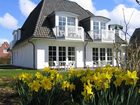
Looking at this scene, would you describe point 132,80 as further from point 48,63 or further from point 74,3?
point 74,3

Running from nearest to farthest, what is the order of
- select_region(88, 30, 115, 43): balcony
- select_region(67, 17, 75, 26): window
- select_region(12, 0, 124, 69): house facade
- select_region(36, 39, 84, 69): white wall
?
select_region(36, 39, 84, 69): white wall < select_region(12, 0, 124, 69): house facade < select_region(67, 17, 75, 26): window < select_region(88, 30, 115, 43): balcony

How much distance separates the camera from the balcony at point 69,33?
31.9 m

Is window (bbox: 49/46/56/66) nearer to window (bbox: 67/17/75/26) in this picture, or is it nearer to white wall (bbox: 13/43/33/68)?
white wall (bbox: 13/43/33/68)

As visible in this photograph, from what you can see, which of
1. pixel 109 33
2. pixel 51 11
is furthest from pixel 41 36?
pixel 109 33

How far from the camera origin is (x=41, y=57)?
31.4m

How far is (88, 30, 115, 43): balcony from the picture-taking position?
34.8 meters

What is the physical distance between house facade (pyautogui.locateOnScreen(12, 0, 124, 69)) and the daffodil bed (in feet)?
78.5

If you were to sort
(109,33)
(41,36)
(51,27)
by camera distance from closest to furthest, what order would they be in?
(41,36), (51,27), (109,33)

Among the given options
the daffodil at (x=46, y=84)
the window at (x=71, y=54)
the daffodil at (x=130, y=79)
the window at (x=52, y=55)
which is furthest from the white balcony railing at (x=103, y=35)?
the daffodil at (x=130, y=79)

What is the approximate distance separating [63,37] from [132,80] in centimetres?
2739

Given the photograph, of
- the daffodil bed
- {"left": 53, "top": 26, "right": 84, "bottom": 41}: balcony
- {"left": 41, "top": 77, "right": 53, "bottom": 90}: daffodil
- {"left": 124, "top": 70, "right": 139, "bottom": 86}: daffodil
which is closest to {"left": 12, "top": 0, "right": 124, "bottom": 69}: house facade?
{"left": 53, "top": 26, "right": 84, "bottom": 41}: balcony

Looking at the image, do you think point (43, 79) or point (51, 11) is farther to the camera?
point (51, 11)

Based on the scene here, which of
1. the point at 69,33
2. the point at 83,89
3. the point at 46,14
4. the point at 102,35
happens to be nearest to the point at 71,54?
the point at 69,33

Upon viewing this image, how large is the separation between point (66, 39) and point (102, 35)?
16.2 ft
